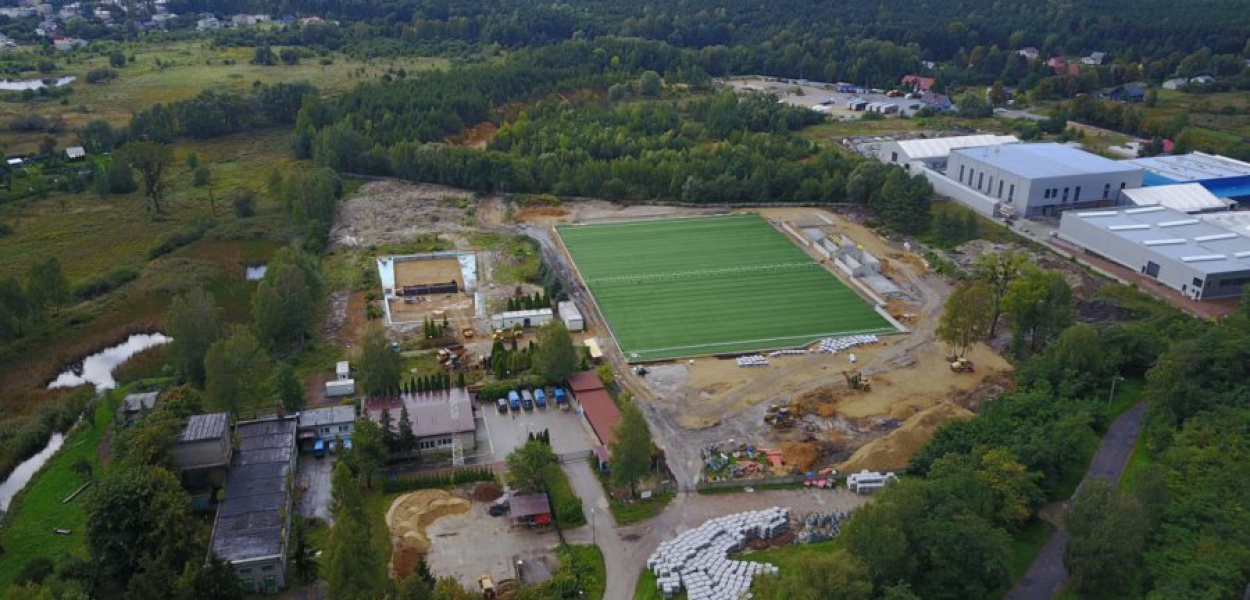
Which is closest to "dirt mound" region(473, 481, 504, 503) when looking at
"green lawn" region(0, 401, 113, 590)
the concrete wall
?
"green lawn" region(0, 401, 113, 590)

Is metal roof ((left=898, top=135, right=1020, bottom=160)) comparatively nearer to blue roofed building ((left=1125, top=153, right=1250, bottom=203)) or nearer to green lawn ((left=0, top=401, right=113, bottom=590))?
blue roofed building ((left=1125, top=153, right=1250, bottom=203))

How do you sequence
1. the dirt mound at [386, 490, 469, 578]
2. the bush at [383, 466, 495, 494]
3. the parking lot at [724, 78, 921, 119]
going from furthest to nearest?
the parking lot at [724, 78, 921, 119]
the bush at [383, 466, 495, 494]
the dirt mound at [386, 490, 469, 578]

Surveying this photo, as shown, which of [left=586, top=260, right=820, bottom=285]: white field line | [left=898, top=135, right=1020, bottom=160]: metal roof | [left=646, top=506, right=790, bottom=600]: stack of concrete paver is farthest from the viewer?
[left=898, top=135, right=1020, bottom=160]: metal roof

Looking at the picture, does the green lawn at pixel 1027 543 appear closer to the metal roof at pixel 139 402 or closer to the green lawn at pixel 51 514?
the green lawn at pixel 51 514

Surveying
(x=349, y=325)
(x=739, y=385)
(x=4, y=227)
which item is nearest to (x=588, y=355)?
(x=739, y=385)

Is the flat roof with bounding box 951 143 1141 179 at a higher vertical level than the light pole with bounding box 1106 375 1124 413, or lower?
higher

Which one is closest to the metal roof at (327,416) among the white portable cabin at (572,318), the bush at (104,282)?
the white portable cabin at (572,318)

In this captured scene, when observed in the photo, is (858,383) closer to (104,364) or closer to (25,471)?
(25,471)
